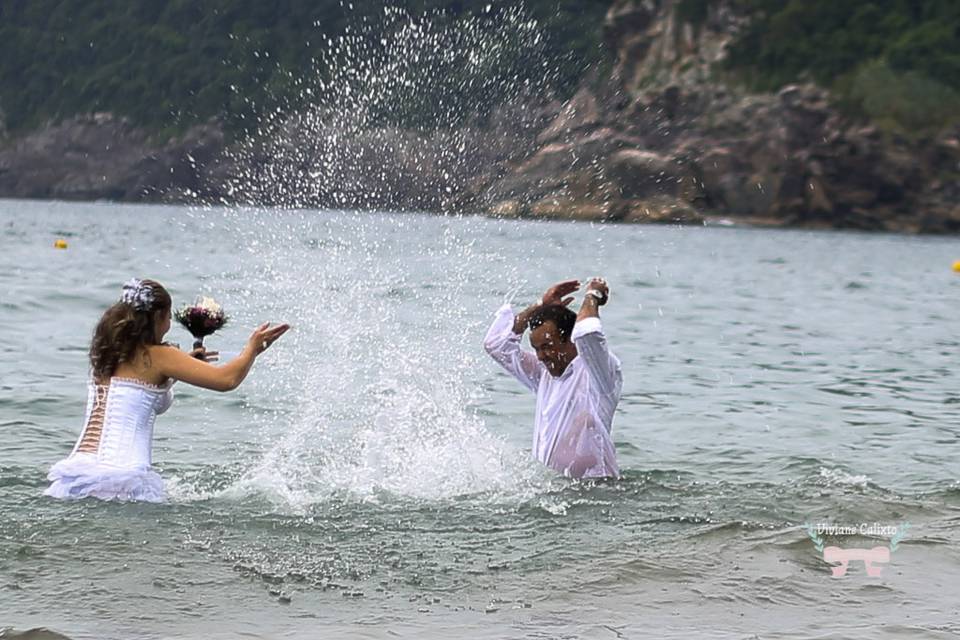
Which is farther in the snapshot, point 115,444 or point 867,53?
point 867,53

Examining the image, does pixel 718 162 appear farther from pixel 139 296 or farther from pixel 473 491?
pixel 139 296

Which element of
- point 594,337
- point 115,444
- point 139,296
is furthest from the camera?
point 594,337

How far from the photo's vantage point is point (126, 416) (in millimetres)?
7723

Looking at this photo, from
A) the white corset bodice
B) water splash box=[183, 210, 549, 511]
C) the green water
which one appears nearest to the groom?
the green water

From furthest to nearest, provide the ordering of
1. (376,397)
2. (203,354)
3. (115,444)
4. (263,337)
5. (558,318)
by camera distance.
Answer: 1. (376,397)
2. (558,318)
3. (203,354)
4. (115,444)
5. (263,337)

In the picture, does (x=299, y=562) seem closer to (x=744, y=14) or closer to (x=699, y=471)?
(x=699, y=471)

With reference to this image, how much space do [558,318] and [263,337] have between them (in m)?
2.06

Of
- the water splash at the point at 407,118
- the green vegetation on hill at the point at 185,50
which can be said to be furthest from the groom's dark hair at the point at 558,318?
the green vegetation on hill at the point at 185,50

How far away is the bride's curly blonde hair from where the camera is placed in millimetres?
7516

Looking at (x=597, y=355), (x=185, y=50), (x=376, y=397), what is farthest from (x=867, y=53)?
(x=597, y=355)

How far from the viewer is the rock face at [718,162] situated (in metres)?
85.4

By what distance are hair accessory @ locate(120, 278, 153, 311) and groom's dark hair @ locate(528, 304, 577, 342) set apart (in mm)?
2397

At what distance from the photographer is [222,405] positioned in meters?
13.8

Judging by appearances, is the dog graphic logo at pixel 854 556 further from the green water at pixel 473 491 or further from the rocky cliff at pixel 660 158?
the rocky cliff at pixel 660 158
